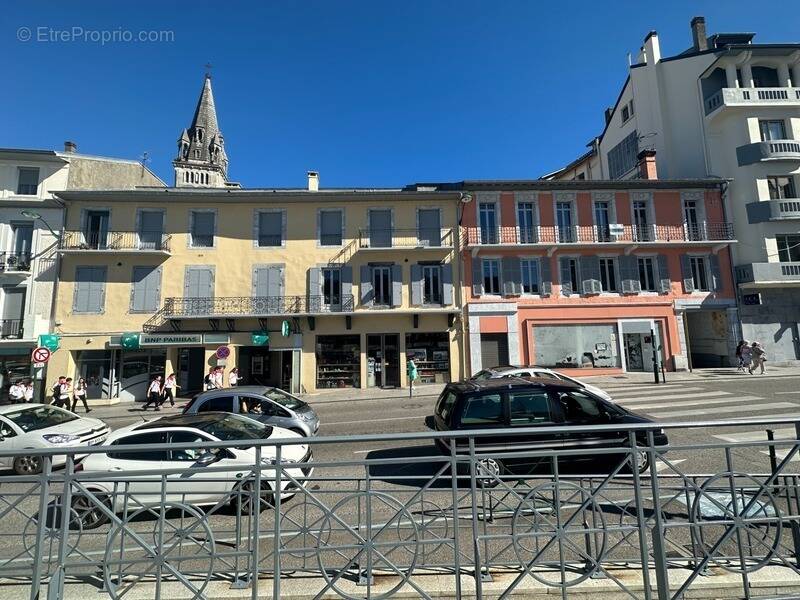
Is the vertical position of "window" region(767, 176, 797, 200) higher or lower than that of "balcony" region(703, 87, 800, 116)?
lower

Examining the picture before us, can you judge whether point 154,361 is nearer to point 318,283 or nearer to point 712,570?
point 318,283

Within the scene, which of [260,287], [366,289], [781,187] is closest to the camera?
[260,287]

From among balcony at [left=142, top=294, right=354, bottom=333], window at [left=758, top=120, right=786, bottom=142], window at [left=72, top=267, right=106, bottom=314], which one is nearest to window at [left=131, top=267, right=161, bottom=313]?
balcony at [left=142, top=294, right=354, bottom=333]

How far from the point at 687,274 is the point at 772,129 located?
10.1 metres

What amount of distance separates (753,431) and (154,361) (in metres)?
22.2

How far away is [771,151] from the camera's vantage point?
20.5m

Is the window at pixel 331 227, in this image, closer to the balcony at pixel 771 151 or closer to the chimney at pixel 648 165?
the chimney at pixel 648 165

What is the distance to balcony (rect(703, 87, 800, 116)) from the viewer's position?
20969 millimetres

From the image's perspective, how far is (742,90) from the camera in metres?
21.3

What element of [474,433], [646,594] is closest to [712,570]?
[646,594]

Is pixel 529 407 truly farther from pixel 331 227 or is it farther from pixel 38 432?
pixel 331 227

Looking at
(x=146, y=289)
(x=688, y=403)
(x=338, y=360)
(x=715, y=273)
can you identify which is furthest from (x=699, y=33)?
(x=146, y=289)

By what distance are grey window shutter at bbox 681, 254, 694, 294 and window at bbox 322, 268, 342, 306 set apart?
18094mm

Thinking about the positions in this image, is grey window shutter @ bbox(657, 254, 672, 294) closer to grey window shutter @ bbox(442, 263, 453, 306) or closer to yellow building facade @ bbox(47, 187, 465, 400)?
yellow building facade @ bbox(47, 187, 465, 400)
